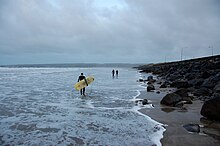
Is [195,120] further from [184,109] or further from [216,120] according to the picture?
[184,109]

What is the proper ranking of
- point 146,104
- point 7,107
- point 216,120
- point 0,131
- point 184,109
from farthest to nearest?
point 146,104
point 7,107
point 184,109
point 216,120
point 0,131

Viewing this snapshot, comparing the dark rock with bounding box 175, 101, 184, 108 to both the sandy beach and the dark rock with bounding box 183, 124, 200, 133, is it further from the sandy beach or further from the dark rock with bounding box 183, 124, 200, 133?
the dark rock with bounding box 183, 124, 200, 133

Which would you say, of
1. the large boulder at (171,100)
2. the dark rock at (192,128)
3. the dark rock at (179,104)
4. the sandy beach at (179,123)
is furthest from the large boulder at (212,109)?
the large boulder at (171,100)

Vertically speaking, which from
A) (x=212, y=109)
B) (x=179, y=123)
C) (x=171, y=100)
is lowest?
(x=179, y=123)

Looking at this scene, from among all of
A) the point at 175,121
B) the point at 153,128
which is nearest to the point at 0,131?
the point at 153,128

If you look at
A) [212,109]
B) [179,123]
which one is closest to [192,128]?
[179,123]

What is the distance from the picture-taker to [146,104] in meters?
11.5

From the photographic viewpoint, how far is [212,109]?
757 centimetres

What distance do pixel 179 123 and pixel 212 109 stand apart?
4.23 feet

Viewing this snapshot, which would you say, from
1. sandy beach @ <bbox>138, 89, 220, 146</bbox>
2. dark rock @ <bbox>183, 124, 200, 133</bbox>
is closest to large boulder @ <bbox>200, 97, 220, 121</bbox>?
sandy beach @ <bbox>138, 89, 220, 146</bbox>

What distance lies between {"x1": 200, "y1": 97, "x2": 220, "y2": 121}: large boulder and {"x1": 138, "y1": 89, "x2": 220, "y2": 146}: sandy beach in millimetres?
425

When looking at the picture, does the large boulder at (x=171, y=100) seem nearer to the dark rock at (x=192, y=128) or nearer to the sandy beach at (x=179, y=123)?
the sandy beach at (x=179, y=123)

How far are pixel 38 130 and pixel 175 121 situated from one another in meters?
4.83

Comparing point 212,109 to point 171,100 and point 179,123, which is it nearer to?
point 179,123
